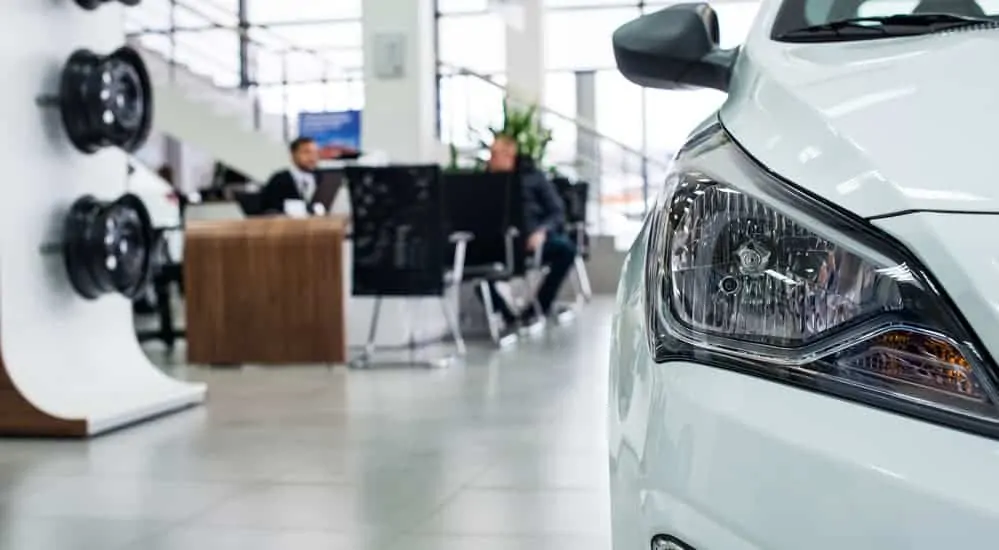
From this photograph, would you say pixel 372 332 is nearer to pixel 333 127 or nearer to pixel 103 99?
pixel 103 99

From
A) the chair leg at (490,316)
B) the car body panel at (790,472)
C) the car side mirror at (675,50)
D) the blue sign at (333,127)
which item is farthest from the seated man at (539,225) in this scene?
the car body panel at (790,472)

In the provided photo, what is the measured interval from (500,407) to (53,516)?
6.19 ft

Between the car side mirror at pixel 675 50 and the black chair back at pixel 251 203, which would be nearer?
the car side mirror at pixel 675 50

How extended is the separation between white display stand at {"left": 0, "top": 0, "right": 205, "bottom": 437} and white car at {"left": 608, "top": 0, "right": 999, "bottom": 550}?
3209 millimetres

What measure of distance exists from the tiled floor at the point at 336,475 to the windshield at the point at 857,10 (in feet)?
4.05

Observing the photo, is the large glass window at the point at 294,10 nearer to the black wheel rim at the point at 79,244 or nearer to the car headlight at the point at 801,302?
the black wheel rim at the point at 79,244

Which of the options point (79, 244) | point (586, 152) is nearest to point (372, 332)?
point (79, 244)

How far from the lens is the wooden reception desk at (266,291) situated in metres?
6.11

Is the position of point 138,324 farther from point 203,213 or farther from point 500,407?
point 500,407

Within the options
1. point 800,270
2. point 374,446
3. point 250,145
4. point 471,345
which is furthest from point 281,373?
point 250,145

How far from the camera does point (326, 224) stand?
6.15 metres

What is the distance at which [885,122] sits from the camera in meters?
1.06

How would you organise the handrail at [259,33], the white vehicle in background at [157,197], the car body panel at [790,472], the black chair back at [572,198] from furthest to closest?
the handrail at [259,33] → the black chair back at [572,198] → the white vehicle in background at [157,197] → the car body panel at [790,472]

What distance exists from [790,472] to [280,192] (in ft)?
21.7
